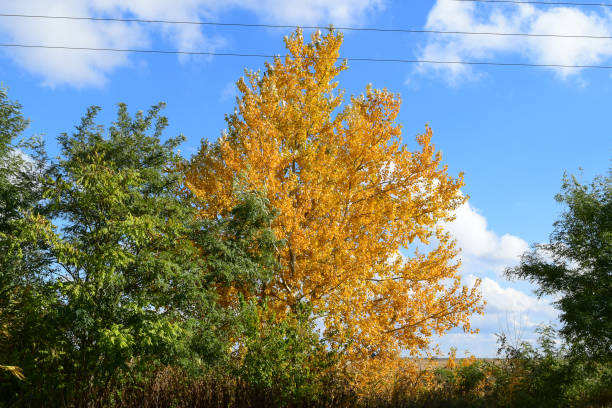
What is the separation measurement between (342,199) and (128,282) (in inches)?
279

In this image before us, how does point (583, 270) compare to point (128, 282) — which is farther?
point (583, 270)

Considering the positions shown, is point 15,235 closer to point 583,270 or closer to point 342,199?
point 342,199

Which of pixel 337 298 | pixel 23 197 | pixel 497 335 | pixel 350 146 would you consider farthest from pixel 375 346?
pixel 23 197

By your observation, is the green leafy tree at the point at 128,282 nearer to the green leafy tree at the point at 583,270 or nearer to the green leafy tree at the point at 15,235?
the green leafy tree at the point at 15,235

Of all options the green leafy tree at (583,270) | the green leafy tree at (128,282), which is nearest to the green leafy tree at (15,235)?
the green leafy tree at (128,282)

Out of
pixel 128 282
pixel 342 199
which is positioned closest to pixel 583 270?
pixel 342 199

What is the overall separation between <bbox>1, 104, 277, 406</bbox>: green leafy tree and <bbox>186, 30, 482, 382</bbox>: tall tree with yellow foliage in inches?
51.9

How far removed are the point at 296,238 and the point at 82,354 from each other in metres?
6.25

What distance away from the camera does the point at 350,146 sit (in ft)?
52.6

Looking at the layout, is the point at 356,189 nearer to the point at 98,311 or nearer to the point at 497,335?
the point at 497,335

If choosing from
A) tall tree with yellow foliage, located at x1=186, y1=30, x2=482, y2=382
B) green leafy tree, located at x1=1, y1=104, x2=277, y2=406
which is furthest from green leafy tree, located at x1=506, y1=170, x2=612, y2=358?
green leafy tree, located at x1=1, y1=104, x2=277, y2=406

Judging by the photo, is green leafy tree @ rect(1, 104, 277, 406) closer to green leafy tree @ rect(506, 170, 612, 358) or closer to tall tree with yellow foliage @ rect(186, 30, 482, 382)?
tall tree with yellow foliage @ rect(186, 30, 482, 382)

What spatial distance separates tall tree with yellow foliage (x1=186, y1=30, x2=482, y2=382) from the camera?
14.8 meters

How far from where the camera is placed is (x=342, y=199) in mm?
15867
